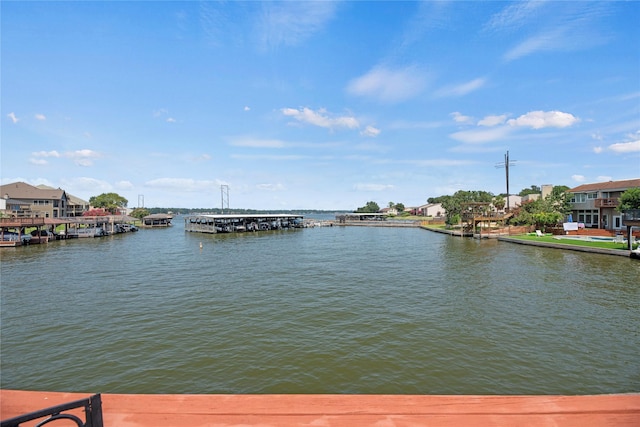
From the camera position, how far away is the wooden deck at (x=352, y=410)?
5.09 meters

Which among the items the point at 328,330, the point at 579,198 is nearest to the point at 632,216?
the point at 579,198

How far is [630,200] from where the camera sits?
1427 inches

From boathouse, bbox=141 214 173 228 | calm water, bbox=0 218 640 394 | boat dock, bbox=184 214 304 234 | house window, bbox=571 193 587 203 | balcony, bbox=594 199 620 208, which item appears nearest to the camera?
calm water, bbox=0 218 640 394

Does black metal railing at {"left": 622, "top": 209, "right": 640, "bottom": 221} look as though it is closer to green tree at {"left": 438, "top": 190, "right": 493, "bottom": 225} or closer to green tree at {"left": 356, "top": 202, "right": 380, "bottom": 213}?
green tree at {"left": 438, "top": 190, "right": 493, "bottom": 225}

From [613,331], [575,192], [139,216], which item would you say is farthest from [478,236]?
[139,216]

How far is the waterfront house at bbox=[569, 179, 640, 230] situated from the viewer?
42188 mm

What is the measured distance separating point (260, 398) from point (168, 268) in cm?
2530

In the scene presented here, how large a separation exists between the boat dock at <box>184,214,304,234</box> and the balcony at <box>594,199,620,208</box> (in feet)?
192

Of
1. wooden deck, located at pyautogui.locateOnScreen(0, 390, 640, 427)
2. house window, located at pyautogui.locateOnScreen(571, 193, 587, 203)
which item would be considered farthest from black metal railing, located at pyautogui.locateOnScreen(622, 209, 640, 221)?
wooden deck, located at pyautogui.locateOnScreen(0, 390, 640, 427)

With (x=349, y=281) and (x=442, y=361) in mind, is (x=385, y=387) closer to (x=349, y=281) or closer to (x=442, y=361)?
(x=442, y=361)

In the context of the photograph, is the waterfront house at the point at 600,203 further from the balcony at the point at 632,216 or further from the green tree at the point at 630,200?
the balcony at the point at 632,216

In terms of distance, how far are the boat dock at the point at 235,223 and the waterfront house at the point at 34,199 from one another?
1092 inches

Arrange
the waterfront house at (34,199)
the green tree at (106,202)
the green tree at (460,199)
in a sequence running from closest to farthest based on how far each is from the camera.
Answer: the waterfront house at (34,199), the green tree at (460,199), the green tree at (106,202)

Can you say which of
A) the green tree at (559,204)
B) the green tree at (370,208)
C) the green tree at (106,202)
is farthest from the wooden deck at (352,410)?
the green tree at (370,208)
